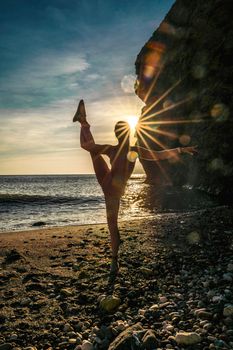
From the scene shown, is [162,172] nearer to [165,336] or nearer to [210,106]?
[210,106]

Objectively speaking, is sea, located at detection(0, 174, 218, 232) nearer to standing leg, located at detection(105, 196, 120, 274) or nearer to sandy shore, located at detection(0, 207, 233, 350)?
sandy shore, located at detection(0, 207, 233, 350)

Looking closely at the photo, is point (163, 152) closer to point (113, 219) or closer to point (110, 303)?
point (113, 219)

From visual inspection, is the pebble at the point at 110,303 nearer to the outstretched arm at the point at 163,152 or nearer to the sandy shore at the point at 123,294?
the sandy shore at the point at 123,294

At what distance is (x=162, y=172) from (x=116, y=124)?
48.2 metres

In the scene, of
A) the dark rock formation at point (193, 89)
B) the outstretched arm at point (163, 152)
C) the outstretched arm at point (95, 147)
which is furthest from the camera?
the dark rock formation at point (193, 89)

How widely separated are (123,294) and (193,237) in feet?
13.7

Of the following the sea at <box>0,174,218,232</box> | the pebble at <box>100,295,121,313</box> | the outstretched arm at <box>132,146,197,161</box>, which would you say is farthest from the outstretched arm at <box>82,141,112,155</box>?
the sea at <box>0,174,218,232</box>

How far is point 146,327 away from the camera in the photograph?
3.71 metres

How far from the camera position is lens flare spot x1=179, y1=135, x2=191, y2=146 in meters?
38.3

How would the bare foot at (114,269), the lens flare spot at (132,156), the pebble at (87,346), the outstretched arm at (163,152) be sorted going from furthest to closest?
the bare foot at (114,269)
the lens flare spot at (132,156)
the outstretched arm at (163,152)
the pebble at (87,346)

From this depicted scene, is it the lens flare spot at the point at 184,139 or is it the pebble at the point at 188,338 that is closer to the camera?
the pebble at the point at 188,338

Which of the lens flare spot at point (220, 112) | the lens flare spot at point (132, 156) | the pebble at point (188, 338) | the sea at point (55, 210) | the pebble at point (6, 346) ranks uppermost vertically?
the lens flare spot at point (220, 112)

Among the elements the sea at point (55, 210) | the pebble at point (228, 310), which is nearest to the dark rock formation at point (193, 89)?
the sea at point (55, 210)

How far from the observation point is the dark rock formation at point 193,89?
27469mm
